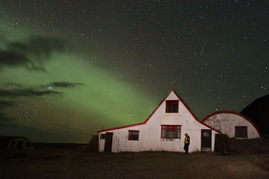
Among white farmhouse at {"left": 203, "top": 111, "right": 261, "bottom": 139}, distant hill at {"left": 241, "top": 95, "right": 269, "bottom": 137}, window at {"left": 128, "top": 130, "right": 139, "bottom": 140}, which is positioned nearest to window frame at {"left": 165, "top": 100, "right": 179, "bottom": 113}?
window at {"left": 128, "top": 130, "right": 139, "bottom": 140}

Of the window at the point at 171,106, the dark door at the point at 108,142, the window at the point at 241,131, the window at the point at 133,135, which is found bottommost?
the dark door at the point at 108,142

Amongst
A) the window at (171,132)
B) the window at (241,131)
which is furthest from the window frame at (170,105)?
the window at (241,131)

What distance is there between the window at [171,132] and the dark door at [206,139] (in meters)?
2.41

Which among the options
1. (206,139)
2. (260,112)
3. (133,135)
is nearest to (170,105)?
(206,139)

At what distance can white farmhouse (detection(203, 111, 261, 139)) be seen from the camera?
93.8 ft

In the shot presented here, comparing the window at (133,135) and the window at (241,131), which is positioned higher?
the window at (241,131)

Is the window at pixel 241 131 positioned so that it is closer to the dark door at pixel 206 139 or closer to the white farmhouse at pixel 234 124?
the white farmhouse at pixel 234 124

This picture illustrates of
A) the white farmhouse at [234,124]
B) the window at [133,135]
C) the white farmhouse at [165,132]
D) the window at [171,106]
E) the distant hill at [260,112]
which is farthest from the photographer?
the distant hill at [260,112]

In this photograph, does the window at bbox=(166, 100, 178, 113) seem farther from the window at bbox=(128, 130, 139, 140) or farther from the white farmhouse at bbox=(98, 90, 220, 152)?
the window at bbox=(128, 130, 139, 140)

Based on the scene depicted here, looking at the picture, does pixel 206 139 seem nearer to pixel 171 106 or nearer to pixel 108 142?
pixel 171 106

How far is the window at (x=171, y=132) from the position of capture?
2484cm

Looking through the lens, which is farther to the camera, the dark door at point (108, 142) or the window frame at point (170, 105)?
the dark door at point (108, 142)

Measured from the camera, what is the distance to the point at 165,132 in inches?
1000

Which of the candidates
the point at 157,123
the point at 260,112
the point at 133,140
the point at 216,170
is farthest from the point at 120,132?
the point at 260,112
